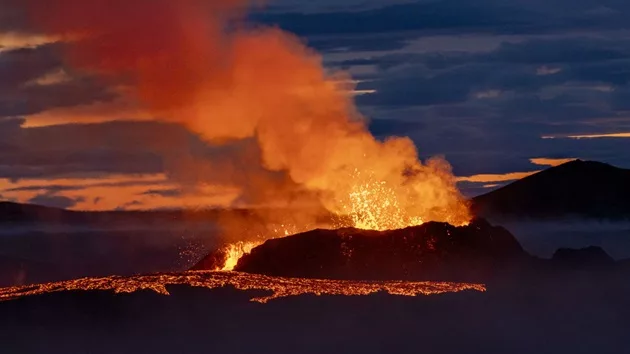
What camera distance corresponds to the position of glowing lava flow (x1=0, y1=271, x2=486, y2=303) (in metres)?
140

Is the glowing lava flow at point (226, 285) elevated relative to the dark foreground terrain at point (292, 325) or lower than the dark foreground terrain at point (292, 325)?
elevated

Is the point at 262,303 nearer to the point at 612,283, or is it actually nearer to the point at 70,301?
the point at 70,301

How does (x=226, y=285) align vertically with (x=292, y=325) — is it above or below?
above

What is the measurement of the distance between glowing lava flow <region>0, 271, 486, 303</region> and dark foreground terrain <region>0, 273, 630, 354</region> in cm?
186

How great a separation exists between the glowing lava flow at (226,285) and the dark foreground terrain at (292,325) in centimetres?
186

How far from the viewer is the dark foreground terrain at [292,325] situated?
123500 millimetres

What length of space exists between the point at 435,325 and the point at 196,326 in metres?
22.9

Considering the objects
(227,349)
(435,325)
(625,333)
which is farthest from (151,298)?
(625,333)

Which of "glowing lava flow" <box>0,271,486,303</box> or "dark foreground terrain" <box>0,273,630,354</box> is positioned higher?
"glowing lava flow" <box>0,271,486,303</box>

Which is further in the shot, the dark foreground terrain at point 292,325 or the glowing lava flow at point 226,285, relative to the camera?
the glowing lava flow at point 226,285

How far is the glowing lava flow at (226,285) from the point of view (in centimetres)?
14012

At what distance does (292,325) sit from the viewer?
12875cm

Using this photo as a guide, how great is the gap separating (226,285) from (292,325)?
13.9 metres

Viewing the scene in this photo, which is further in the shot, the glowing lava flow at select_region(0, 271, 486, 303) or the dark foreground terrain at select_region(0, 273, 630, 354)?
the glowing lava flow at select_region(0, 271, 486, 303)
